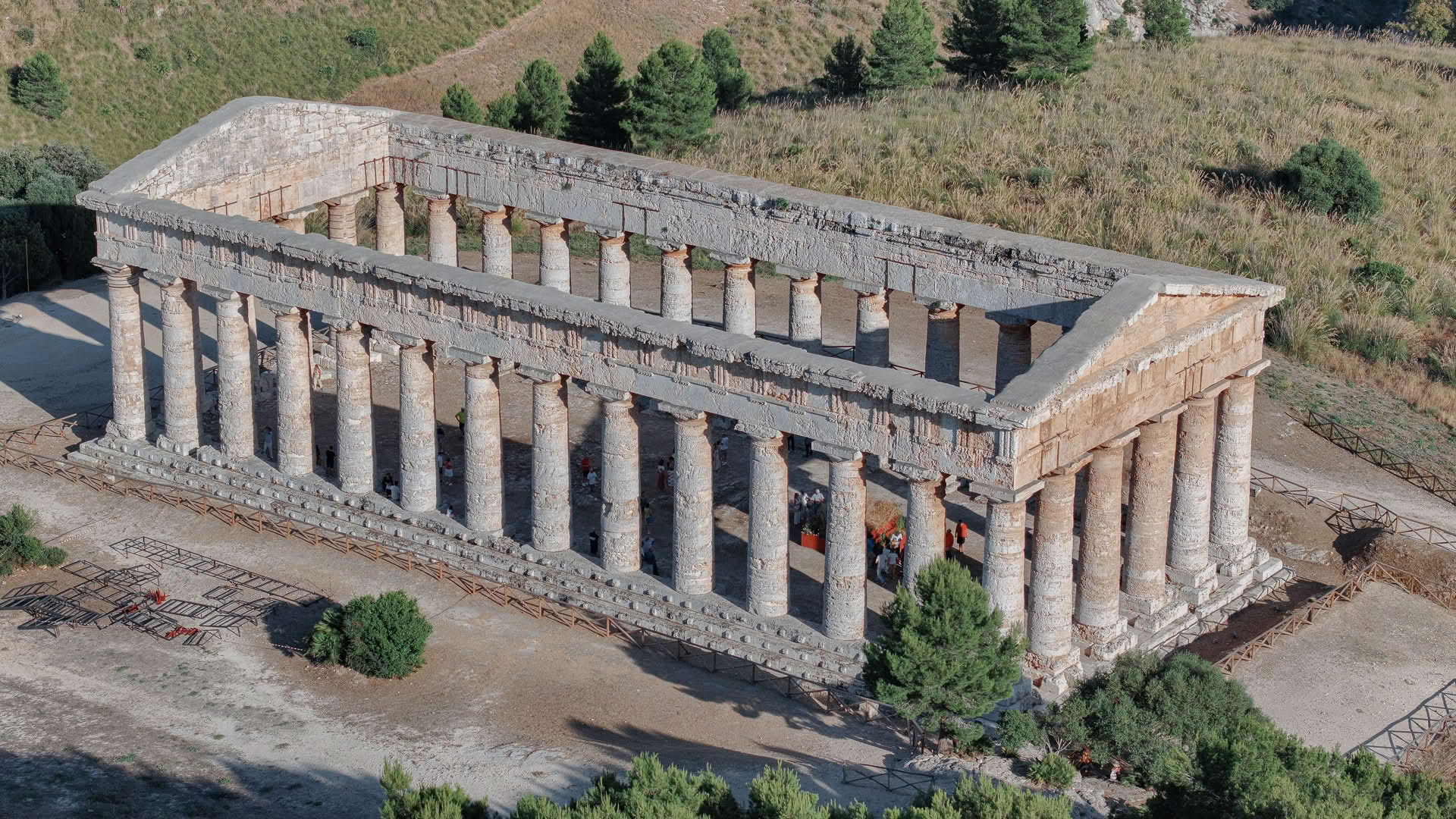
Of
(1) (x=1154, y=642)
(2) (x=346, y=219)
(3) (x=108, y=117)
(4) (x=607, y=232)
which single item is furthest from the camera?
(3) (x=108, y=117)

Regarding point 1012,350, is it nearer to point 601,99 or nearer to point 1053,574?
point 1053,574

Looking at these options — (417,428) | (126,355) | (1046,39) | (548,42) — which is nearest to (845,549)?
(417,428)

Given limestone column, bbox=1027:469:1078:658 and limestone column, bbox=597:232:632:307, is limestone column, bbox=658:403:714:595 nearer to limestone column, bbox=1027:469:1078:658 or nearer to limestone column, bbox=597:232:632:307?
limestone column, bbox=1027:469:1078:658

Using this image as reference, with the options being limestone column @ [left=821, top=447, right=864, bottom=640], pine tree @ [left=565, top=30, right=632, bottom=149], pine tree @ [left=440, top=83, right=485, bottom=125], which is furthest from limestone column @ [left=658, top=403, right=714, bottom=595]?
pine tree @ [left=440, top=83, right=485, bottom=125]

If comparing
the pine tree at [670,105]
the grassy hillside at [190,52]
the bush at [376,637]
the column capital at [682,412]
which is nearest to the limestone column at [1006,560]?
the column capital at [682,412]

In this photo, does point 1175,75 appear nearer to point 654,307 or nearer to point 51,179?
point 654,307

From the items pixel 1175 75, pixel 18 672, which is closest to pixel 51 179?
pixel 18 672
